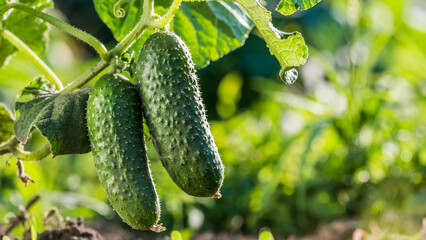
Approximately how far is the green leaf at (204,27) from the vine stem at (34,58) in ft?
0.75

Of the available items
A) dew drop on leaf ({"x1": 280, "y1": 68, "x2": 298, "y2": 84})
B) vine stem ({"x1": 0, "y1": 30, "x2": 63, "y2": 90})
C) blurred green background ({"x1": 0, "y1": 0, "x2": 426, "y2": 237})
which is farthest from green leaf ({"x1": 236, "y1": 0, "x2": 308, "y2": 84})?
blurred green background ({"x1": 0, "y1": 0, "x2": 426, "y2": 237})

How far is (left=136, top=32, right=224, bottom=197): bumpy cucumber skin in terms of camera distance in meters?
1.13

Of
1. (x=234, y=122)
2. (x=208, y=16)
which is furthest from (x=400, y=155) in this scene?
(x=208, y=16)

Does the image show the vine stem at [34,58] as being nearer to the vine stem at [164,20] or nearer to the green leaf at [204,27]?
the green leaf at [204,27]

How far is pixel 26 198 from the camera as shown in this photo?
8.44ft

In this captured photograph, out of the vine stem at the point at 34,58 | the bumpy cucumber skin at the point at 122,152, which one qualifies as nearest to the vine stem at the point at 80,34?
the bumpy cucumber skin at the point at 122,152

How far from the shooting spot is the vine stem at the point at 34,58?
1489 millimetres

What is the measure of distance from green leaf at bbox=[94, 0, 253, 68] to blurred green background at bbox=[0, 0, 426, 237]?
1013 millimetres

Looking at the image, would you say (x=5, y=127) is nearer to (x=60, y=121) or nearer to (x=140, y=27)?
(x=60, y=121)

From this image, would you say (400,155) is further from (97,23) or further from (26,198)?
(97,23)

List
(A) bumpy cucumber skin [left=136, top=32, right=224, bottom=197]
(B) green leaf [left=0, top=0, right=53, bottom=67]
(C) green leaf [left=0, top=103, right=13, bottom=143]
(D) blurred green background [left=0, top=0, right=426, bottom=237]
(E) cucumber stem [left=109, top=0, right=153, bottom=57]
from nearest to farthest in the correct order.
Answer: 1. (A) bumpy cucumber skin [left=136, top=32, right=224, bottom=197]
2. (E) cucumber stem [left=109, top=0, right=153, bottom=57]
3. (C) green leaf [left=0, top=103, right=13, bottom=143]
4. (B) green leaf [left=0, top=0, right=53, bottom=67]
5. (D) blurred green background [left=0, top=0, right=426, bottom=237]

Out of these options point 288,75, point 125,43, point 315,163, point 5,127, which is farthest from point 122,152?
point 315,163

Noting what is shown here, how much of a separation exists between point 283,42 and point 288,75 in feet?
0.25

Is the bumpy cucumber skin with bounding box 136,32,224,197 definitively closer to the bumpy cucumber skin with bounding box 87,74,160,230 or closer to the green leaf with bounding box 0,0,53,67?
the bumpy cucumber skin with bounding box 87,74,160,230
